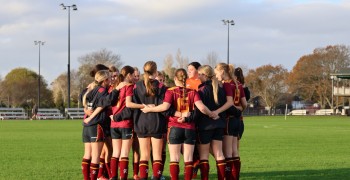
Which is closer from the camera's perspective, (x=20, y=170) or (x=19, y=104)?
(x=20, y=170)

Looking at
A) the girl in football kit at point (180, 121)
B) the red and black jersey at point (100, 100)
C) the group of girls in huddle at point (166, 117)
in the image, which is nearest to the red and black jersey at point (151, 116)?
the group of girls in huddle at point (166, 117)

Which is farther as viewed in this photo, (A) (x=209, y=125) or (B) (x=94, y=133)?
(B) (x=94, y=133)

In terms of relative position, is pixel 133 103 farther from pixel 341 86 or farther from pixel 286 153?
pixel 341 86

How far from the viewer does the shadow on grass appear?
478 inches

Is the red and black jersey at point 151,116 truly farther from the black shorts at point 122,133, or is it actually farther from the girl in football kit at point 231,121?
the girl in football kit at point 231,121

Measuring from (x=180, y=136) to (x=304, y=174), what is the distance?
12.4 feet

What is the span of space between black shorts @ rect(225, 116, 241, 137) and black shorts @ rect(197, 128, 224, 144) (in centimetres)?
56

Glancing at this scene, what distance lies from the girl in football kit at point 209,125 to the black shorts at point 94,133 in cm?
180

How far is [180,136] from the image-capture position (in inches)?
392

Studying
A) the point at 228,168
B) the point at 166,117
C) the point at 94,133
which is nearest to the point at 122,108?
the point at 94,133

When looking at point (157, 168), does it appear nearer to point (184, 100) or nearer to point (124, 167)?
point (124, 167)

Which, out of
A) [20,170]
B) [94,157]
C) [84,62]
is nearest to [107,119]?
[94,157]

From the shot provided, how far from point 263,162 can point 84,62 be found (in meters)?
87.6

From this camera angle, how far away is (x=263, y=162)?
15.1m
